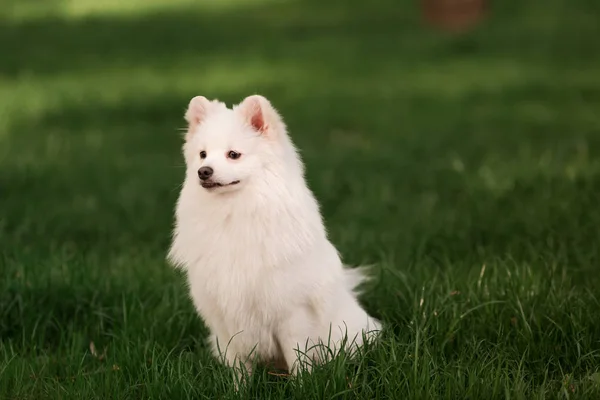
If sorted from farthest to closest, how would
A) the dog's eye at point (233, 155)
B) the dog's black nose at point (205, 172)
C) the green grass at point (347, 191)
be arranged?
the green grass at point (347, 191) → the dog's eye at point (233, 155) → the dog's black nose at point (205, 172)

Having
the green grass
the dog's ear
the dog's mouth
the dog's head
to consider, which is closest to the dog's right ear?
the dog's head

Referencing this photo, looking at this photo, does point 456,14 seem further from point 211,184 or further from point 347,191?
point 211,184

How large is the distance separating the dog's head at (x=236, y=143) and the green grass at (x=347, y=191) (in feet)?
2.46

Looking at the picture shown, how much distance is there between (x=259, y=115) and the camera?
3490mm

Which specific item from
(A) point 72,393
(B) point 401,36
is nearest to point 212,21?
(B) point 401,36

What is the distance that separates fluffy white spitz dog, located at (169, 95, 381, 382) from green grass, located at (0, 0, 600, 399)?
19 centimetres

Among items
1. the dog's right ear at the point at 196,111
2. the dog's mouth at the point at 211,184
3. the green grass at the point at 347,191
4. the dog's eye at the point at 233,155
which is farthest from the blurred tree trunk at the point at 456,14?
the dog's mouth at the point at 211,184

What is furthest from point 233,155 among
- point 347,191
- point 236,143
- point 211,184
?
point 347,191

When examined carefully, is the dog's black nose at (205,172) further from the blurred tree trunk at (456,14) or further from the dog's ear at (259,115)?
the blurred tree trunk at (456,14)

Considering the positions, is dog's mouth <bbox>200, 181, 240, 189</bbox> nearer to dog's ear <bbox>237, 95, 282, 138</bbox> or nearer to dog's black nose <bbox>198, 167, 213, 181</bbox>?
dog's black nose <bbox>198, 167, 213, 181</bbox>

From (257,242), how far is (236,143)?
15.0 inches

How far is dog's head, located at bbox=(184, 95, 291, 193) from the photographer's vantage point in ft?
11.2

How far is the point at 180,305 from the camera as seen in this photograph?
4.50 meters

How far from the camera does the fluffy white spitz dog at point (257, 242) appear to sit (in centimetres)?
346
